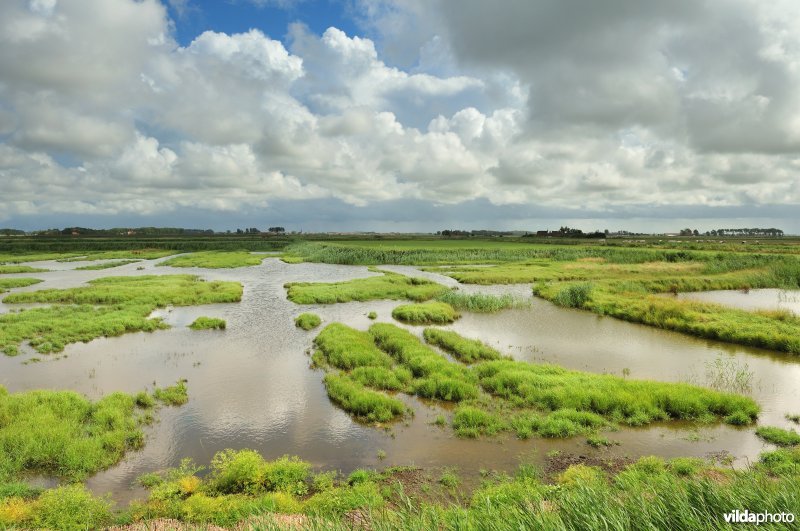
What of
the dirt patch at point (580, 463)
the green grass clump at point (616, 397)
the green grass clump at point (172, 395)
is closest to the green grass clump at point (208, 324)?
the green grass clump at point (172, 395)

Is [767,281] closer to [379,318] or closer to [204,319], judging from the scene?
[379,318]

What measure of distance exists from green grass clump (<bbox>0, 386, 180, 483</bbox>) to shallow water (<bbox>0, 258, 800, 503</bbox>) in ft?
2.48

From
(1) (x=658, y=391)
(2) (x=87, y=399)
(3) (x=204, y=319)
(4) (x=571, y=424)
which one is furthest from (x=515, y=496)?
(3) (x=204, y=319)

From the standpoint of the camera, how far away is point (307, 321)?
109 ft

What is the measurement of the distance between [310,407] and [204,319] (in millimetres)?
19501

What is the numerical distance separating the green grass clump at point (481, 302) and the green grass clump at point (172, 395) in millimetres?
26459

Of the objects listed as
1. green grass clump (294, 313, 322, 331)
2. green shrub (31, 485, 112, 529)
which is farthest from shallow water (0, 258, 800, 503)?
green shrub (31, 485, 112, 529)

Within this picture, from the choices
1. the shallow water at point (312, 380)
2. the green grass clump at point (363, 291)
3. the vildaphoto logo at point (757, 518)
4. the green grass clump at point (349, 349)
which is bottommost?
the shallow water at point (312, 380)

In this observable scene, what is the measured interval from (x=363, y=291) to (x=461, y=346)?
891 inches

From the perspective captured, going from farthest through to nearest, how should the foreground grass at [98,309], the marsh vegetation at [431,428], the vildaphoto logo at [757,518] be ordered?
the foreground grass at [98,309]
the marsh vegetation at [431,428]
the vildaphoto logo at [757,518]

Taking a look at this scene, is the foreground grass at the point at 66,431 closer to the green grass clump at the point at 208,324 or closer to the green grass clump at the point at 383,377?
the green grass clump at the point at 383,377

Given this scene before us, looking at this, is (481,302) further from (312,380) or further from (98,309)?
(98,309)

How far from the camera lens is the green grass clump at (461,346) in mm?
25016

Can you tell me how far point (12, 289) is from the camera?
5006 centimetres
